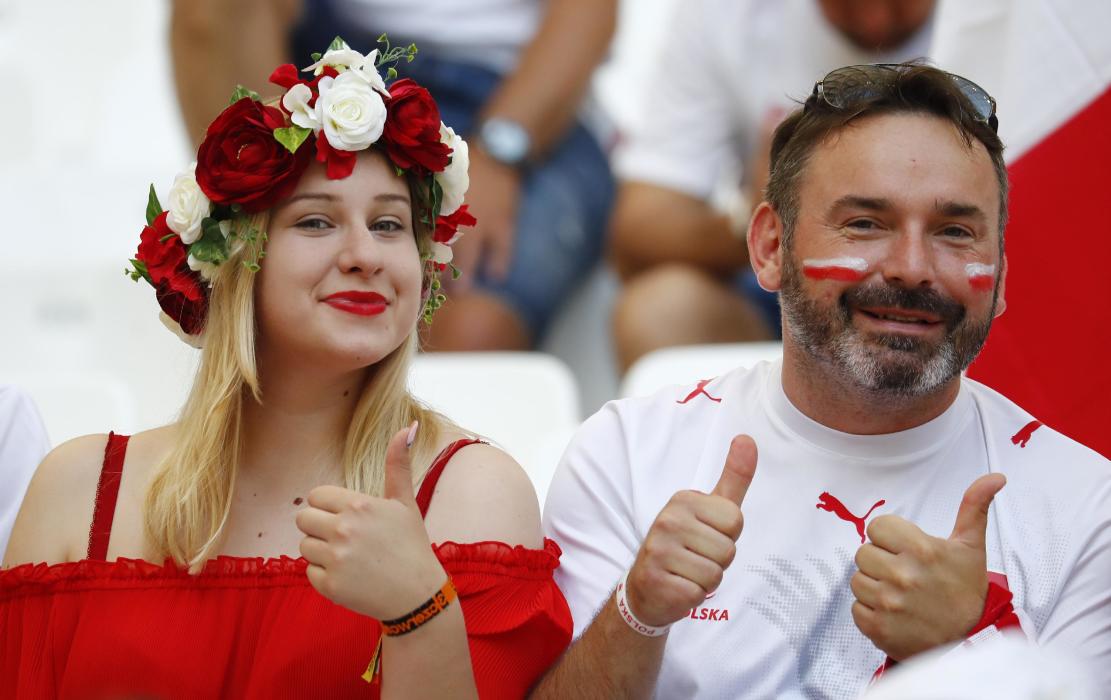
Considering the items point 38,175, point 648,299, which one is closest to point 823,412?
point 648,299

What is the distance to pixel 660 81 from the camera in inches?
169

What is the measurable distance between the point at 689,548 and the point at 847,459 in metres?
0.41

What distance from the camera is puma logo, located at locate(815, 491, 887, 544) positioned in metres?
2.07

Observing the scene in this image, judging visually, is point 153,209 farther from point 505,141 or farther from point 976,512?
point 505,141

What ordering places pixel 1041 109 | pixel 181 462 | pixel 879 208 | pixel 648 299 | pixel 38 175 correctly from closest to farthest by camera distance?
pixel 879 208 → pixel 181 462 → pixel 1041 109 → pixel 648 299 → pixel 38 175

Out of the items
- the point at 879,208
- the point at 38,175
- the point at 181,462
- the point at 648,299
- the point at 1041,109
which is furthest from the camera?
the point at 38,175

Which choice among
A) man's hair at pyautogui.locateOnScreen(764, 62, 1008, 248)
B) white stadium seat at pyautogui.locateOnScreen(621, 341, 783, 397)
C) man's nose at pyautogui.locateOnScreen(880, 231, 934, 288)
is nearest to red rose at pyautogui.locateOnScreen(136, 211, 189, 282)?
man's hair at pyautogui.locateOnScreen(764, 62, 1008, 248)

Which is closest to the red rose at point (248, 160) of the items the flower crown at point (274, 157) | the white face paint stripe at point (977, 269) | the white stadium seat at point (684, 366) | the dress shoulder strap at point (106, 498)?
the flower crown at point (274, 157)

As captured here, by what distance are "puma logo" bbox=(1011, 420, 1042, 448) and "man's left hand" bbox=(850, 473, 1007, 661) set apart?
0.38 metres

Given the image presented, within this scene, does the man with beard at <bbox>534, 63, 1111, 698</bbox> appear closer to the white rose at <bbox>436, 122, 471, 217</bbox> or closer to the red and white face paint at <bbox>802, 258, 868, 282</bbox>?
the red and white face paint at <bbox>802, 258, 868, 282</bbox>

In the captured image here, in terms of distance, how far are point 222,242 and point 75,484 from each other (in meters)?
0.43

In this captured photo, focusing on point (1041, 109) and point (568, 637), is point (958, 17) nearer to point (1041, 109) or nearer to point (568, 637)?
point (1041, 109)

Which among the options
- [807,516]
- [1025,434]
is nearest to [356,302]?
[807,516]

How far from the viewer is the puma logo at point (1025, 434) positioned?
212 cm
